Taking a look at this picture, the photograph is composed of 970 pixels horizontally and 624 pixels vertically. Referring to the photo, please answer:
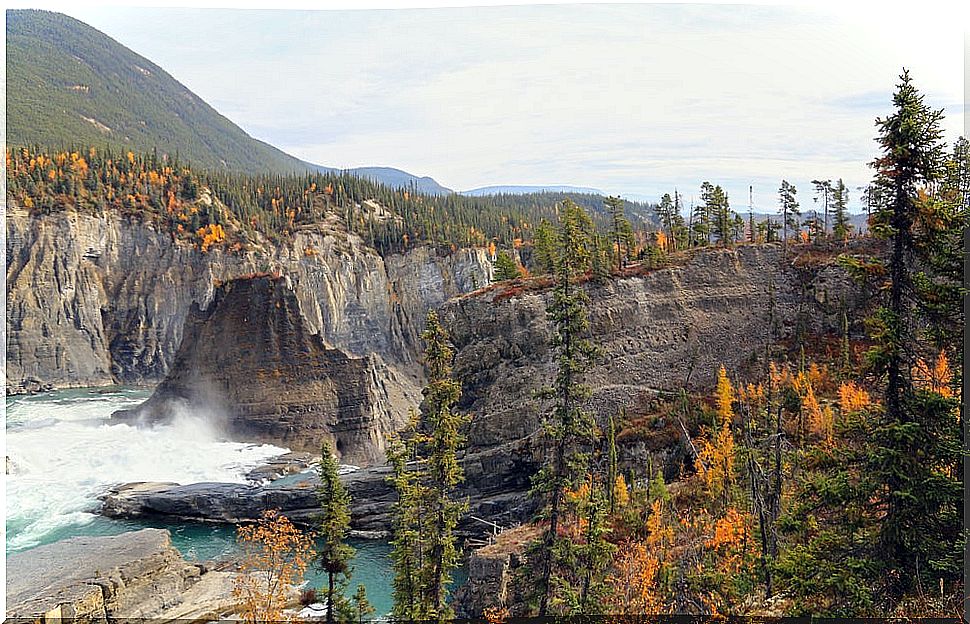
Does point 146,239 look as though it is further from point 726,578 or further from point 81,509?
point 726,578

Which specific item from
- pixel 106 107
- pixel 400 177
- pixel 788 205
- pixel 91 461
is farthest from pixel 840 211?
pixel 106 107

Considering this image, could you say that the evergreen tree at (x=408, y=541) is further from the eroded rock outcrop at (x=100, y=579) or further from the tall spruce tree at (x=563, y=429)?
the eroded rock outcrop at (x=100, y=579)

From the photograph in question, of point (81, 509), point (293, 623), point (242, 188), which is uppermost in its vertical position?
point (242, 188)

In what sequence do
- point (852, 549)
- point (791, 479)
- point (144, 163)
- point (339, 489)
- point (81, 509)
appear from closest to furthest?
1. point (852, 549)
2. point (339, 489)
3. point (791, 479)
4. point (81, 509)
5. point (144, 163)

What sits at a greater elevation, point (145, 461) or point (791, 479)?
point (791, 479)

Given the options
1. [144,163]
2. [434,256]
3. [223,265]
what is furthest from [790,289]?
[144,163]

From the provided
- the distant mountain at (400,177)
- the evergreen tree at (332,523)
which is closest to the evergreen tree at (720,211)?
the distant mountain at (400,177)

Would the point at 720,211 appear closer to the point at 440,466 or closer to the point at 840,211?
the point at 840,211
